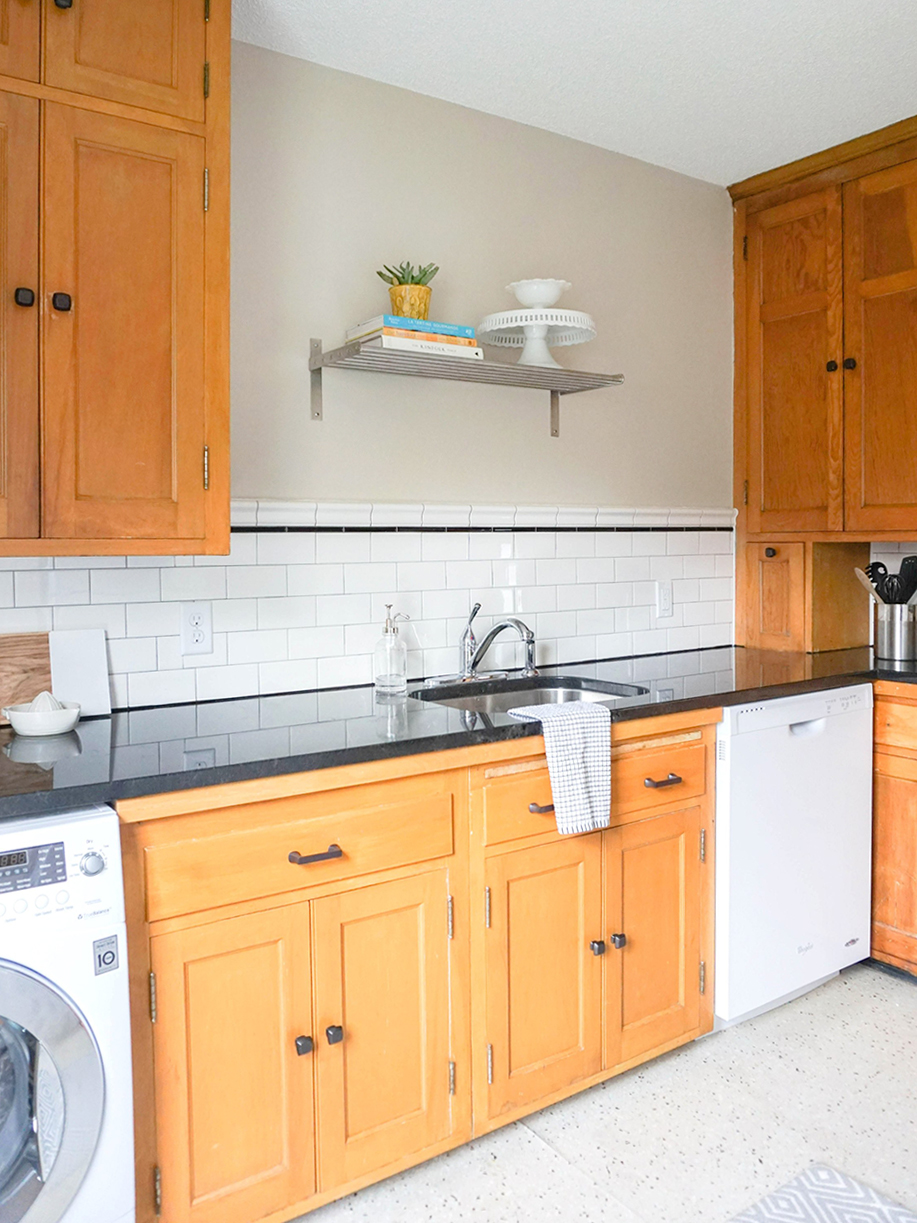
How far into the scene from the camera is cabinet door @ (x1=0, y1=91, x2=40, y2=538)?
175 centimetres

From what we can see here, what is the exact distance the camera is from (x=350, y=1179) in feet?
6.02

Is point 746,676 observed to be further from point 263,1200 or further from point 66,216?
point 66,216

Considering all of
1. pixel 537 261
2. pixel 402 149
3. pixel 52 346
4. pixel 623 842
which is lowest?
pixel 623 842

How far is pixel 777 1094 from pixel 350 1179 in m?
1.05

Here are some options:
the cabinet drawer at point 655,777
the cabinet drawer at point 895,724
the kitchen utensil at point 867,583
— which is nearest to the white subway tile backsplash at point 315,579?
the cabinet drawer at point 655,777

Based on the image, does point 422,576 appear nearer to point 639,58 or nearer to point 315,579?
point 315,579

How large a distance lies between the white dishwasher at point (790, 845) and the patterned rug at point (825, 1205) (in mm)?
527

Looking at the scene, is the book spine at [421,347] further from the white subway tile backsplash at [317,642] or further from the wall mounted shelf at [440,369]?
the white subway tile backsplash at [317,642]

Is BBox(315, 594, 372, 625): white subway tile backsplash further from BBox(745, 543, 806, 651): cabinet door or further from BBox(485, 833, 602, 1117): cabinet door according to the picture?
BBox(745, 543, 806, 651): cabinet door

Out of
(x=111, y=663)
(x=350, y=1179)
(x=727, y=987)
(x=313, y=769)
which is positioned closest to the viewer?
(x=313, y=769)

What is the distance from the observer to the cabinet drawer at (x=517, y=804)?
200 centimetres

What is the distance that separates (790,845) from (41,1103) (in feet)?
6.18

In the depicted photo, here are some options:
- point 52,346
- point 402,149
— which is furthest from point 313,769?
point 402,149

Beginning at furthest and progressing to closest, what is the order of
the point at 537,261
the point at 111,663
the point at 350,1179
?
the point at 537,261
the point at 111,663
the point at 350,1179
